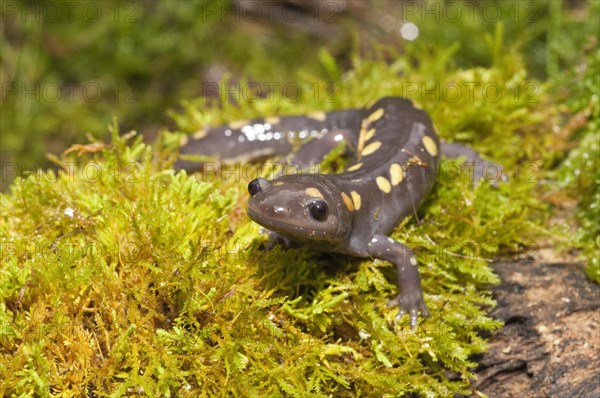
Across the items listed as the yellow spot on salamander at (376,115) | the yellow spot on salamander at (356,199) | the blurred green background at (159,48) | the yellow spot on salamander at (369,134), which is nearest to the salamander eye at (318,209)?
the yellow spot on salamander at (356,199)

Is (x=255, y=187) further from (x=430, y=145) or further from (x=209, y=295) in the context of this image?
(x=430, y=145)

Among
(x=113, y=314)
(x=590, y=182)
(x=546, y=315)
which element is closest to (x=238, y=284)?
(x=113, y=314)

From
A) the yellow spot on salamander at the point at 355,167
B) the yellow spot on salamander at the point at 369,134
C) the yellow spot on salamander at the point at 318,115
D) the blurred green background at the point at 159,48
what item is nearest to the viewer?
the yellow spot on salamander at the point at 355,167

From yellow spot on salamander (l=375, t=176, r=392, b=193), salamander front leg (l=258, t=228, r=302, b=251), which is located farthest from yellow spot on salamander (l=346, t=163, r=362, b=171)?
salamander front leg (l=258, t=228, r=302, b=251)

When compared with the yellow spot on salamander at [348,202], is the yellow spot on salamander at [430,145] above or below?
above

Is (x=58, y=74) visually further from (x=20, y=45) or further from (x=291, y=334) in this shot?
(x=291, y=334)

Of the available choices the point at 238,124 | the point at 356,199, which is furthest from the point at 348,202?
the point at 238,124

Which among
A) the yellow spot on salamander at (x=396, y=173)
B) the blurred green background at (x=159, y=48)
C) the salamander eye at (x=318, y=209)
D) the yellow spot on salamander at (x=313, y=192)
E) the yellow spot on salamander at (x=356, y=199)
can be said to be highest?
the yellow spot on salamander at (x=313, y=192)

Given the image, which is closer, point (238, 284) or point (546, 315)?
point (238, 284)

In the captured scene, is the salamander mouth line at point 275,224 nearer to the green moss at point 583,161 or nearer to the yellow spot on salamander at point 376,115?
the yellow spot on salamander at point 376,115
